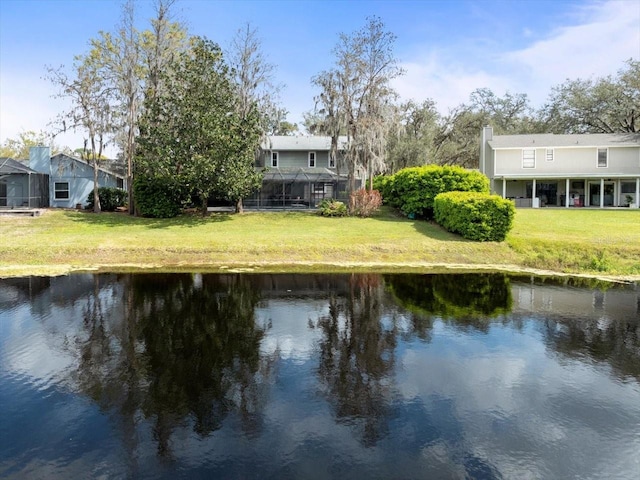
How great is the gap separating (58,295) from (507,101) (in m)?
56.5

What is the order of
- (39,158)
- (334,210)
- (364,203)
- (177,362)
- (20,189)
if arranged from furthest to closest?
(39,158) → (20,189) → (334,210) → (364,203) → (177,362)

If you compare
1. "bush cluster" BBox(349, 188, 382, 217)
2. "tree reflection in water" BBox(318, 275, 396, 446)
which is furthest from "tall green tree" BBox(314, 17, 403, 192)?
"tree reflection in water" BBox(318, 275, 396, 446)

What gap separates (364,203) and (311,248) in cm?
1015

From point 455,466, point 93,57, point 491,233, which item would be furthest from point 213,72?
point 455,466

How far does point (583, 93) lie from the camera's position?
48125mm

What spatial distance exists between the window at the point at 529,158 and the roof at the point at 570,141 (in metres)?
0.37

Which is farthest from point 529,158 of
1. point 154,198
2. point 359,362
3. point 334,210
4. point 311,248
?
point 359,362

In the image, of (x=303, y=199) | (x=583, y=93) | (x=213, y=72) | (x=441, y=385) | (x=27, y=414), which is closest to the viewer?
(x=27, y=414)

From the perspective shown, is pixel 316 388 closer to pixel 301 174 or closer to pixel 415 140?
pixel 301 174

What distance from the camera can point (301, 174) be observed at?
34.7 m

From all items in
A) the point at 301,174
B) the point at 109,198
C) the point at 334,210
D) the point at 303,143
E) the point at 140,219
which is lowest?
the point at 140,219

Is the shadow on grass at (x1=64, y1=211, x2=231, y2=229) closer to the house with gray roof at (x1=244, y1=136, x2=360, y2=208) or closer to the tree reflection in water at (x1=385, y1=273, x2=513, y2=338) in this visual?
the house with gray roof at (x1=244, y1=136, x2=360, y2=208)

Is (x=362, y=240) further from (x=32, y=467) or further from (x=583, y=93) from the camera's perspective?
(x=583, y=93)

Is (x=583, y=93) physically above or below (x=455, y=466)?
above
